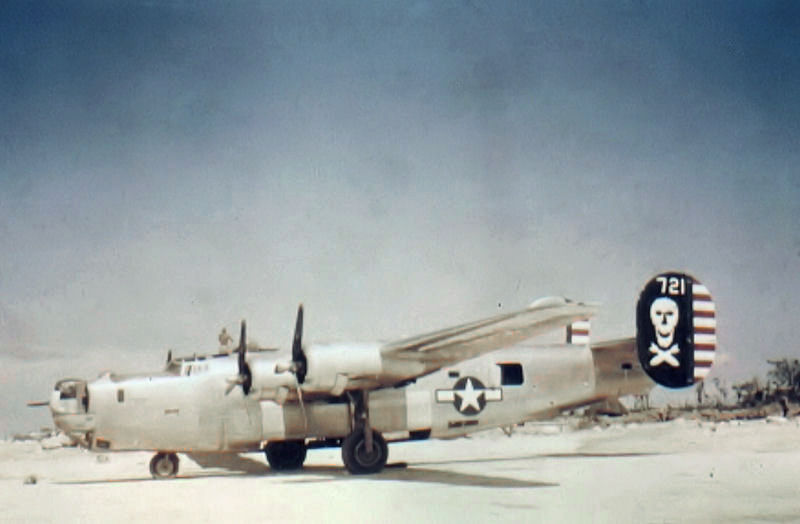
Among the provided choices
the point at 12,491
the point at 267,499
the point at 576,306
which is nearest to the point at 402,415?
the point at 576,306

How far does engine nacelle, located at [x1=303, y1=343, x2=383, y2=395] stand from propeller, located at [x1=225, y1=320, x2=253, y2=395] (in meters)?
1.26

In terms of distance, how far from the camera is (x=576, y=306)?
13609mm

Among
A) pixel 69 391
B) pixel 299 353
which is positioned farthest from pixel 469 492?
pixel 69 391

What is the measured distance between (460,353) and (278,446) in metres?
4.21

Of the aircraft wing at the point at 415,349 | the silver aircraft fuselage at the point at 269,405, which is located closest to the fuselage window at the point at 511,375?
the silver aircraft fuselage at the point at 269,405

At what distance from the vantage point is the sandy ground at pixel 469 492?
8.83 metres

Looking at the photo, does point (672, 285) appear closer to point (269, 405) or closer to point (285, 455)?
point (269, 405)

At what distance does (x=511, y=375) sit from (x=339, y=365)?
4.14 m

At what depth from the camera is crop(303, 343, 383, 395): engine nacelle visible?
43.6 feet

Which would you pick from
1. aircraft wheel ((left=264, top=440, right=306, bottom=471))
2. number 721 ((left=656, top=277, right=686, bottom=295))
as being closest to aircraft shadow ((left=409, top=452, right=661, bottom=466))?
aircraft wheel ((left=264, top=440, right=306, bottom=471))

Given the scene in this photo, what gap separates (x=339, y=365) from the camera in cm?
1336

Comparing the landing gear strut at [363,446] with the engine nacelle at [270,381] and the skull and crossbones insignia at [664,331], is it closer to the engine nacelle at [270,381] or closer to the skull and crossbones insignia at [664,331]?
the engine nacelle at [270,381]

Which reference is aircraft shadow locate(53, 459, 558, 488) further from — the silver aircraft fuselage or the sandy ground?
the silver aircraft fuselage

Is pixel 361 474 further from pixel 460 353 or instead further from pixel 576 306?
pixel 576 306
